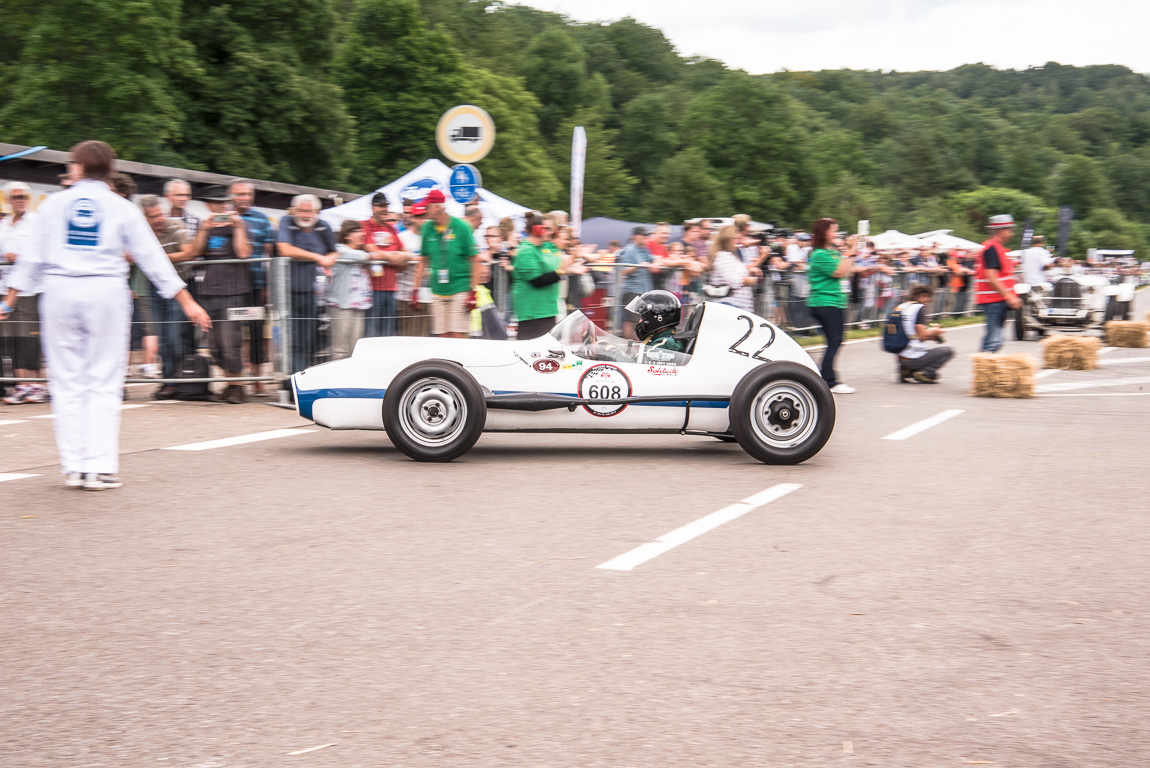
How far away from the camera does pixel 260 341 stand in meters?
11.7

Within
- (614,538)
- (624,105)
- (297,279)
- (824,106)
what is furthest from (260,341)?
(824,106)

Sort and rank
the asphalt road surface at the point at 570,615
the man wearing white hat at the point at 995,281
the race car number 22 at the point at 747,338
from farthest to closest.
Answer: the man wearing white hat at the point at 995,281, the race car number 22 at the point at 747,338, the asphalt road surface at the point at 570,615

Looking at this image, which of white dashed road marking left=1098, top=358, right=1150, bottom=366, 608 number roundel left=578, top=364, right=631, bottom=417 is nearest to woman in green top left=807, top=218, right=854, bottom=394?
608 number roundel left=578, top=364, right=631, bottom=417

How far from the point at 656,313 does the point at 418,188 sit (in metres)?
11.8

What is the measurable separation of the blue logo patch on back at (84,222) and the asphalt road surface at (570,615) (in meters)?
1.39

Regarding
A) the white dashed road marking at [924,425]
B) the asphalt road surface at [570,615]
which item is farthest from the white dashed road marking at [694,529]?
the white dashed road marking at [924,425]

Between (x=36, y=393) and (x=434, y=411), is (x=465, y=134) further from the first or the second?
(x=434, y=411)

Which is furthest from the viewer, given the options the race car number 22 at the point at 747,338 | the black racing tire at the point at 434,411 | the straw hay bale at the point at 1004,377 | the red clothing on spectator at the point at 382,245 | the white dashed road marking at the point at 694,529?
the straw hay bale at the point at 1004,377

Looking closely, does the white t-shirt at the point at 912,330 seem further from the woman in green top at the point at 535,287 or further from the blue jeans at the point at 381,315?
the blue jeans at the point at 381,315

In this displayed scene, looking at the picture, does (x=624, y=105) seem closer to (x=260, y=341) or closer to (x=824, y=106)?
(x=824, y=106)

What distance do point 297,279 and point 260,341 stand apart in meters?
0.67

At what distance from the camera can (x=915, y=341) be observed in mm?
15117

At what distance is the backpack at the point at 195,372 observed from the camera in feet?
38.4

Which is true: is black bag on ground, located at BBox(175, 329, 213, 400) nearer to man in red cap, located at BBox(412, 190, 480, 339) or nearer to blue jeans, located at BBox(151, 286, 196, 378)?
blue jeans, located at BBox(151, 286, 196, 378)
